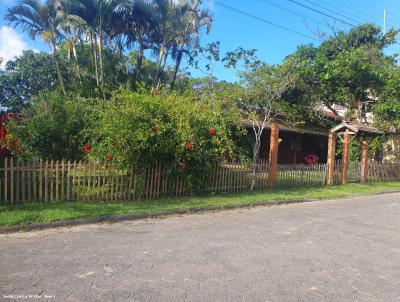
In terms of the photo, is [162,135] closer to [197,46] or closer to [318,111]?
[318,111]

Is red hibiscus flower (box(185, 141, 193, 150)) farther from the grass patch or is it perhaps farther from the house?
the house

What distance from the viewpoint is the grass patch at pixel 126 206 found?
7605mm

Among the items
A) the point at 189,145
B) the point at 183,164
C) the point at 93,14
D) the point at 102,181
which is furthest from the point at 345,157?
the point at 93,14

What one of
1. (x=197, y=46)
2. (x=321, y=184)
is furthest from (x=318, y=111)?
(x=197, y=46)

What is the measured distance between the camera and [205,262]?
18.1 ft

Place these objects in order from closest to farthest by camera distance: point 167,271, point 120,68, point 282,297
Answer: point 282,297
point 167,271
point 120,68

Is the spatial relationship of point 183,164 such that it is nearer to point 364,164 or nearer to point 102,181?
point 102,181

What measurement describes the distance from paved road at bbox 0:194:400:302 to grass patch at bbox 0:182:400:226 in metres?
0.58

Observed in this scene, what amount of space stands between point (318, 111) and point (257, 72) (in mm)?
8135

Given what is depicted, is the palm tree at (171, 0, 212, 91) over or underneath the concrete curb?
over

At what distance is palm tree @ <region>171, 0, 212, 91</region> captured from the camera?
81.1 ft

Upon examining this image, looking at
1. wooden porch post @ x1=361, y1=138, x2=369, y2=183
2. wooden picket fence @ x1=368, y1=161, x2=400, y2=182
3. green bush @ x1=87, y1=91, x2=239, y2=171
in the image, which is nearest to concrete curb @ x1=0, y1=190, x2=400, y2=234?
green bush @ x1=87, y1=91, x2=239, y2=171

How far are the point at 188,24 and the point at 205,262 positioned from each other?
71.4 feet

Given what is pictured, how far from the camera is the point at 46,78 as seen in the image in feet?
135
